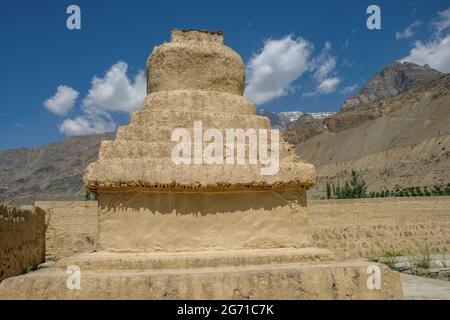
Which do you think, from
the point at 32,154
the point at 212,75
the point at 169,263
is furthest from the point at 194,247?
the point at 32,154

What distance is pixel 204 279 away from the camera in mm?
4883

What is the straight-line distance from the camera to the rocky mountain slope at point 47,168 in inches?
3231

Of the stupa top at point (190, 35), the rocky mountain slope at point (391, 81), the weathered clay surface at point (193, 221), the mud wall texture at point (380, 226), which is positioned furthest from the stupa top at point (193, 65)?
the rocky mountain slope at point (391, 81)

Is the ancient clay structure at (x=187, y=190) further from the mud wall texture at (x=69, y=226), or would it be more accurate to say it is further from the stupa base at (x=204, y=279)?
the mud wall texture at (x=69, y=226)

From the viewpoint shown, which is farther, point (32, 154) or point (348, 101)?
point (348, 101)

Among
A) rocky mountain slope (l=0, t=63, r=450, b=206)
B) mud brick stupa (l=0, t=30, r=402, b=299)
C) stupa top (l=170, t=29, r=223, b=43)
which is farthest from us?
rocky mountain slope (l=0, t=63, r=450, b=206)

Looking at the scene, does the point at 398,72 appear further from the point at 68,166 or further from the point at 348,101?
the point at 68,166

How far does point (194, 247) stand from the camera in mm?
5770

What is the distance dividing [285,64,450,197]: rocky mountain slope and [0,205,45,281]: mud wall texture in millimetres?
33941

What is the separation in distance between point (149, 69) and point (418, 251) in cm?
1553

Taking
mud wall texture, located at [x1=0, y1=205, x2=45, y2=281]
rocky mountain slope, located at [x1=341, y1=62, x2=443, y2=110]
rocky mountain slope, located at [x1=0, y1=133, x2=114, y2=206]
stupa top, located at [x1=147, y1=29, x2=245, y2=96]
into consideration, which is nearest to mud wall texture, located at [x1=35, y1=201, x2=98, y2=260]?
mud wall texture, located at [x1=0, y1=205, x2=45, y2=281]

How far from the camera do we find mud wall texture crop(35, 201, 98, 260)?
1761 cm

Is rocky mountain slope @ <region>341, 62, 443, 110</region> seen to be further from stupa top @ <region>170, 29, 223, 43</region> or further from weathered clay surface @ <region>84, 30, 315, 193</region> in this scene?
weathered clay surface @ <region>84, 30, 315, 193</region>

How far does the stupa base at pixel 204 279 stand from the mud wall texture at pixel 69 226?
13.0 metres
